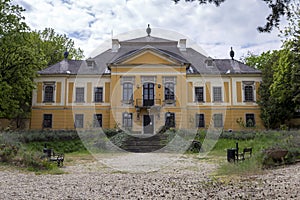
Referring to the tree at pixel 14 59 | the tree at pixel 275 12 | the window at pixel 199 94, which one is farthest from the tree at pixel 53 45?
the tree at pixel 275 12

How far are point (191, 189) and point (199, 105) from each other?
18408 mm

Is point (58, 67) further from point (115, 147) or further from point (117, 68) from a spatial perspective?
point (115, 147)

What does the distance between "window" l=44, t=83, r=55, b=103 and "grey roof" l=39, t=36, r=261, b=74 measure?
3.58 feet

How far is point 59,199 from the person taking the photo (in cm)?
484

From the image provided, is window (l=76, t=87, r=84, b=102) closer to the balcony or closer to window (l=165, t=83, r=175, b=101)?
the balcony

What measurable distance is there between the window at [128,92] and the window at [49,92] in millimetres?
6011

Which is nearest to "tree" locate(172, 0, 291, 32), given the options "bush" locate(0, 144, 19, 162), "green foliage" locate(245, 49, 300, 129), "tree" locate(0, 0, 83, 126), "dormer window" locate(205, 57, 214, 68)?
"bush" locate(0, 144, 19, 162)

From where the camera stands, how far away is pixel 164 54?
22859mm

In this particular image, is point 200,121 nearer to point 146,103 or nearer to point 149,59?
point 146,103

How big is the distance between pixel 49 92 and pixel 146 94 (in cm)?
805

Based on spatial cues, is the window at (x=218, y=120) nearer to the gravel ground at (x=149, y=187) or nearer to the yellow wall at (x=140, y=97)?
the yellow wall at (x=140, y=97)

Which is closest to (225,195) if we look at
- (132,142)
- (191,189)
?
(191,189)

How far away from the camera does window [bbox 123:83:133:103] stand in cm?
2311

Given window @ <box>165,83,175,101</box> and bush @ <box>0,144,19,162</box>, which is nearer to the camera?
bush @ <box>0,144,19,162</box>
